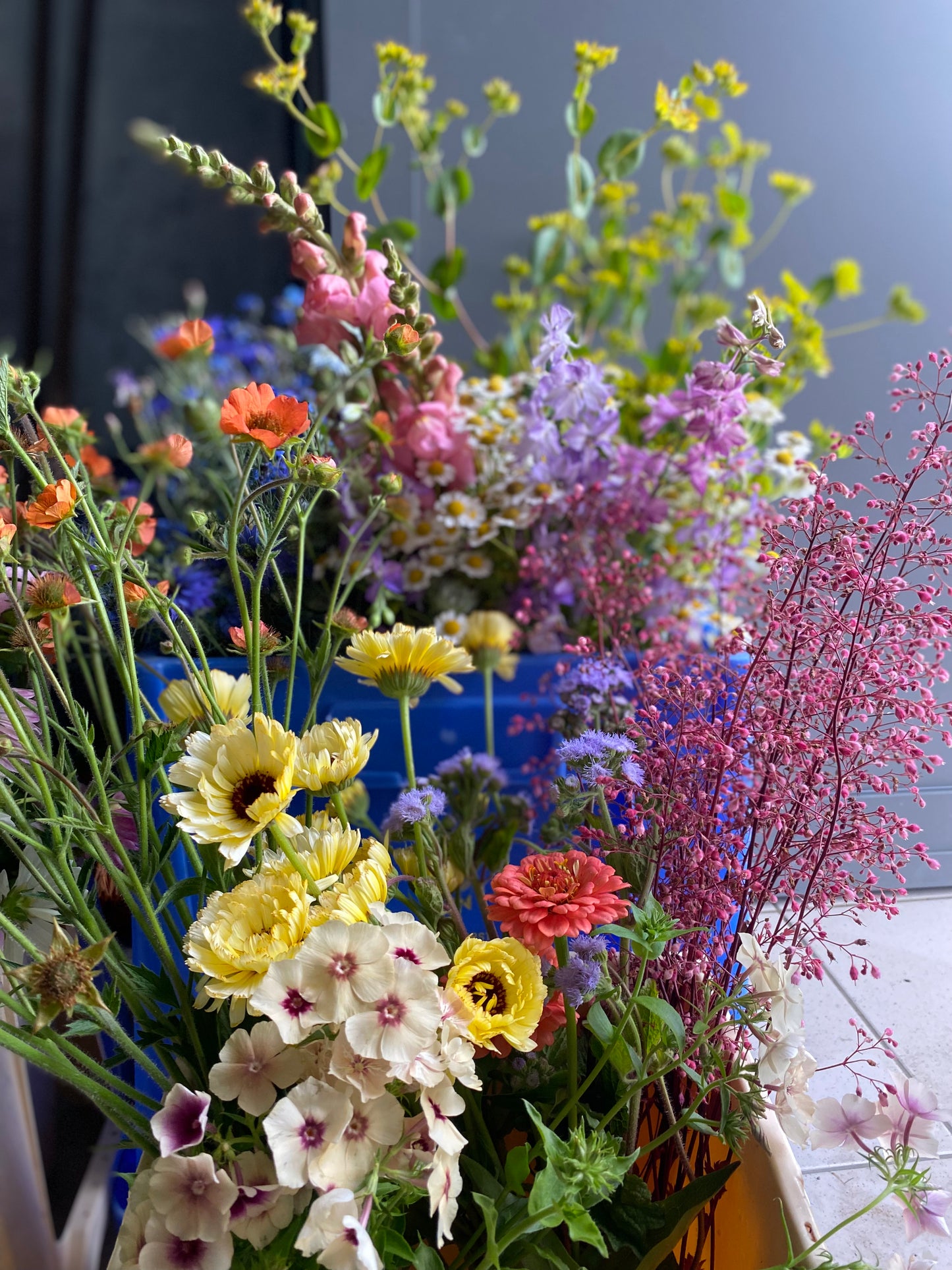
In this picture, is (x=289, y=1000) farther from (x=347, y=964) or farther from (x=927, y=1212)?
(x=927, y=1212)

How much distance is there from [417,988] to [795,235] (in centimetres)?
112

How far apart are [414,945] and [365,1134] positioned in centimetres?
6

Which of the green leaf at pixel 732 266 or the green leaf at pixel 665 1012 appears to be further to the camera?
the green leaf at pixel 732 266

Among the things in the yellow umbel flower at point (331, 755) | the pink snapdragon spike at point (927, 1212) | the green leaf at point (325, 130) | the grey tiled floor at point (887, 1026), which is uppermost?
the green leaf at point (325, 130)

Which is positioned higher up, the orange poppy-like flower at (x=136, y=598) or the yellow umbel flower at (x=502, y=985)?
the orange poppy-like flower at (x=136, y=598)

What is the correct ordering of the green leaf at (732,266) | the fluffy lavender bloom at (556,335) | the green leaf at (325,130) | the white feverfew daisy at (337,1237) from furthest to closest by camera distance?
the green leaf at (732,266) → the green leaf at (325,130) → the fluffy lavender bloom at (556,335) → the white feverfew daisy at (337,1237)

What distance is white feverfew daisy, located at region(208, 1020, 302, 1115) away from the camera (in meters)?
0.33

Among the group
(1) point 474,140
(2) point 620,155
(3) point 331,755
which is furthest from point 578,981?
(1) point 474,140

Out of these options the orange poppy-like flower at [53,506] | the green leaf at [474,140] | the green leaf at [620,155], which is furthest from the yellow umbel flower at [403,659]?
the green leaf at [474,140]

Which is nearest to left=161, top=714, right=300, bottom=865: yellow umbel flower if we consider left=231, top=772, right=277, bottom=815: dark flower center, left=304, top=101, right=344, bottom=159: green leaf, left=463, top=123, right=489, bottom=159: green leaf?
left=231, top=772, right=277, bottom=815: dark flower center

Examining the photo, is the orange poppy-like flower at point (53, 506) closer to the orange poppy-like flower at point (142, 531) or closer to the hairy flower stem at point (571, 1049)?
the orange poppy-like flower at point (142, 531)

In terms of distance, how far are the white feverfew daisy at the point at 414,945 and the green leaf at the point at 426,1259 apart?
0.10 meters

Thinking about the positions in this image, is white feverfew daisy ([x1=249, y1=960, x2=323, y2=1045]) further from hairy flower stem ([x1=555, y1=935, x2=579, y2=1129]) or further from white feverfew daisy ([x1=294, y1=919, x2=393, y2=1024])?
hairy flower stem ([x1=555, y1=935, x2=579, y2=1129])

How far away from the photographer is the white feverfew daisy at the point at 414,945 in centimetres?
33
